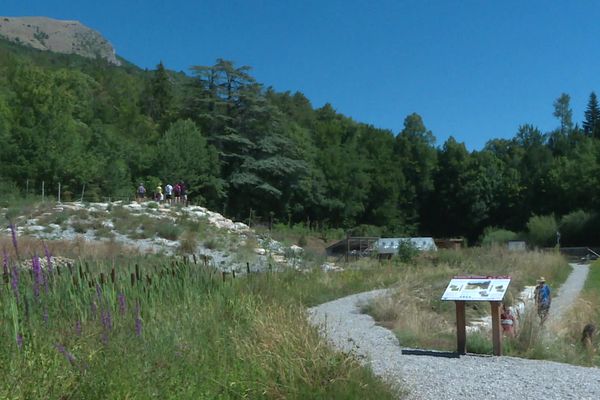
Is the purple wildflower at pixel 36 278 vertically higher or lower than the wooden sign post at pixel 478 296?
higher

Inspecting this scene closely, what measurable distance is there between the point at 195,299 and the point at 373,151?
273 ft

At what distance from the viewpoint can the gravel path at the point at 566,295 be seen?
1521 cm

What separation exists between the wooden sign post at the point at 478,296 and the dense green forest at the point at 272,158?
1344 inches

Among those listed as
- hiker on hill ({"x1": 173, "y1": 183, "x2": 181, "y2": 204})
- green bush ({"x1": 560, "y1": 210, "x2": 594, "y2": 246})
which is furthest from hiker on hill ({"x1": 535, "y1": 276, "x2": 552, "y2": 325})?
green bush ({"x1": 560, "y1": 210, "x2": 594, "y2": 246})

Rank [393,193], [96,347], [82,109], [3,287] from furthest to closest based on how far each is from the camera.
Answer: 1. [393,193]
2. [82,109]
3. [3,287]
4. [96,347]

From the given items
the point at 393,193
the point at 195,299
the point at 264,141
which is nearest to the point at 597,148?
the point at 393,193

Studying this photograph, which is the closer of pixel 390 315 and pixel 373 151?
pixel 390 315

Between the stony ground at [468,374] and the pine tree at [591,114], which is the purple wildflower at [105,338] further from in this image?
the pine tree at [591,114]

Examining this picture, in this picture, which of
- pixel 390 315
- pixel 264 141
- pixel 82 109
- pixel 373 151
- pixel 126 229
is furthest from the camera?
pixel 373 151

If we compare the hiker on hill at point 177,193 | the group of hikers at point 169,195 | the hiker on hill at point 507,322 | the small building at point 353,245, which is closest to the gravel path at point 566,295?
the hiker on hill at point 507,322

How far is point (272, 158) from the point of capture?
223ft

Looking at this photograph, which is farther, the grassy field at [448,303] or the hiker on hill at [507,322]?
the hiker on hill at [507,322]

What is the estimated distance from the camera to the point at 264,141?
67688 millimetres

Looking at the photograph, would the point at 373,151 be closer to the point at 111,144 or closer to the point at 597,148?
the point at 597,148
